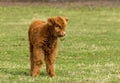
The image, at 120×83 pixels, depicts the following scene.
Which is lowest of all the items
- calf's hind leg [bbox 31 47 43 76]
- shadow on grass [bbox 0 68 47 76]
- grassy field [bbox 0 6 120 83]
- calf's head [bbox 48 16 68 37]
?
grassy field [bbox 0 6 120 83]

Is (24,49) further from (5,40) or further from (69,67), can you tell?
(69,67)

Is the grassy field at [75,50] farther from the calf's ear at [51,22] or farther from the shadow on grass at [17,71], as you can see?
the calf's ear at [51,22]

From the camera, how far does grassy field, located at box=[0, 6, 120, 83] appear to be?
1117 centimetres

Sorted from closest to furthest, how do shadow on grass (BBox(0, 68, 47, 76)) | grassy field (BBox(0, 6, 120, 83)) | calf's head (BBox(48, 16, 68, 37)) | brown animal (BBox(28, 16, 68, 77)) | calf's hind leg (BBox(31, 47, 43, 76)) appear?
1. calf's head (BBox(48, 16, 68, 37))
2. brown animal (BBox(28, 16, 68, 77))
3. calf's hind leg (BBox(31, 47, 43, 76))
4. grassy field (BBox(0, 6, 120, 83))
5. shadow on grass (BBox(0, 68, 47, 76))

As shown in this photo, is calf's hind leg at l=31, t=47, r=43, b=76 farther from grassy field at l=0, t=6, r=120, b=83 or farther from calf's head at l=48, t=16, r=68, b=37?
calf's head at l=48, t=16, r=68, b=37

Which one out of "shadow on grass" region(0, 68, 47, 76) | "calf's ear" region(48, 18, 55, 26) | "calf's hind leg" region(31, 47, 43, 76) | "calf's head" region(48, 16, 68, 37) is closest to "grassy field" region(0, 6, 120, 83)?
"shadow on grass" region(0, 68, 47, 76)

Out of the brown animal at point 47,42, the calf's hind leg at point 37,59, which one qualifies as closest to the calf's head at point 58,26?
the brown animal at point 47,42

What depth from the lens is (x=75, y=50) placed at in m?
17.3

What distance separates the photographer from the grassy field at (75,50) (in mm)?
11172

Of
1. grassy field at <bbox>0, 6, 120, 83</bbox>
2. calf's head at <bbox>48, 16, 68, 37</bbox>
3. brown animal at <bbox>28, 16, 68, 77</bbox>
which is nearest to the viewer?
calf's head at <bbox>48, 16, 68, 37</bbox>

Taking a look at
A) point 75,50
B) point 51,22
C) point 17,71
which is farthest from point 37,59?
point 75,50

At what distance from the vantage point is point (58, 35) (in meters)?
10.7

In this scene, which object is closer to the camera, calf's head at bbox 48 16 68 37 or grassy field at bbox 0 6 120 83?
calf's head at bbox 48 16 68 37

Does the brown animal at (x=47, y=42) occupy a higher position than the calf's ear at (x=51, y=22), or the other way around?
the calf's ear at (x=51, y=22)
